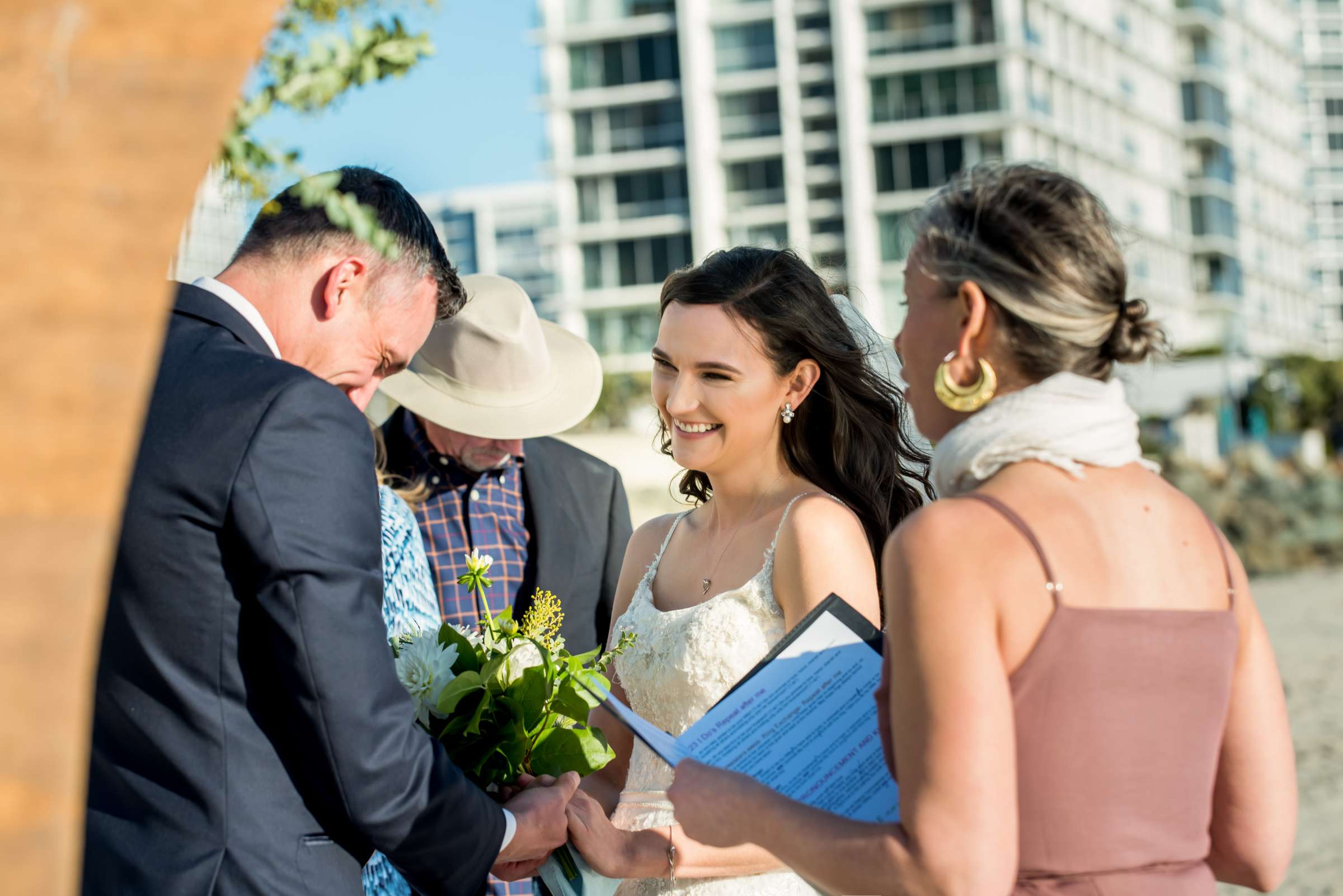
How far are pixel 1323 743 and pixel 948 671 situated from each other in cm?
1244

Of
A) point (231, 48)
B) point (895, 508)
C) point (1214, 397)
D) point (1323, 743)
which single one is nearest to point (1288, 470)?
point (1214, 397)

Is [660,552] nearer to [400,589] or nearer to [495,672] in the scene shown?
[400,589]

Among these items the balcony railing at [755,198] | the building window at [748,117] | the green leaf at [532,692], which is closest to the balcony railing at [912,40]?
the building window at [748,117]

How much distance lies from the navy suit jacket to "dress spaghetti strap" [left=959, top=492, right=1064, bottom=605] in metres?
1.24

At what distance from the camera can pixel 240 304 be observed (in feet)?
9.14

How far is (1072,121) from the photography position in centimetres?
6344

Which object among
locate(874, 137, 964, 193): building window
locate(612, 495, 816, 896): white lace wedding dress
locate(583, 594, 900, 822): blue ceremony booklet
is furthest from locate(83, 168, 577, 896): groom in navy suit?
locate(874, 137, 964, 193): building window

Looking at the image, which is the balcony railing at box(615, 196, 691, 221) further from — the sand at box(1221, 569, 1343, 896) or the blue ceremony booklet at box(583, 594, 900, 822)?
Result: the blue ceremony booklet at box(583, 594, 900, 822)

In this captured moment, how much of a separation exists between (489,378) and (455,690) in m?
2.29

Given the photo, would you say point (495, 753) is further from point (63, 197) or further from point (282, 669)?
point (63, 197)

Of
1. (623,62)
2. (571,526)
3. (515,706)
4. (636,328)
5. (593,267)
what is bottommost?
(515,706)

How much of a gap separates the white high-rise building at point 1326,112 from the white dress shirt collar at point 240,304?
125667 mm

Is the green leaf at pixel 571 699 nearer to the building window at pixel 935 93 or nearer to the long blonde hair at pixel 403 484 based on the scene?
the long blonde hair at pixel 403 484

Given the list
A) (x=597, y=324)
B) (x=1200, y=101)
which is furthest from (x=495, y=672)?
(x=1200, y=101)
